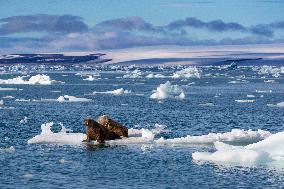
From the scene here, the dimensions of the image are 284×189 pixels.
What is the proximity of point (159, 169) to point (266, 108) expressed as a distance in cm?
3729

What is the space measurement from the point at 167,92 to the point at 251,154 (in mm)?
49891

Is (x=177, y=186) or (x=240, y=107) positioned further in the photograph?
(x=240, y=107)

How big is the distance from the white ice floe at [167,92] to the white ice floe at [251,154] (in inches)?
1772

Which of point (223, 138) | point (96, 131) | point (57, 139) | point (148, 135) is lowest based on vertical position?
point (223, 138)

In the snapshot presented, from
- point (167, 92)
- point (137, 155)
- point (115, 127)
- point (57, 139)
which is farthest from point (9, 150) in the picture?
point (167, 92)

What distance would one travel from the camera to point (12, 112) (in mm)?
57938

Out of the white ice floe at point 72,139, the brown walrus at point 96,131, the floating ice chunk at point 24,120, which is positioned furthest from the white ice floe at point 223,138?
the floating ice chunk at point 24,120

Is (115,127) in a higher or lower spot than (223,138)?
higher

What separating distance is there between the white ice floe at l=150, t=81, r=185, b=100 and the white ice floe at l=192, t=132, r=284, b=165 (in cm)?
4500

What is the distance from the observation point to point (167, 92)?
79.7 meters

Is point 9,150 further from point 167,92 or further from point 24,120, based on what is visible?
point 167,92

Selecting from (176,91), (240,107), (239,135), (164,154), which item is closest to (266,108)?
(240,107)

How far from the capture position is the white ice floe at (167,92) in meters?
78.0

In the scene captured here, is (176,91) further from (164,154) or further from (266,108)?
(164,154)
